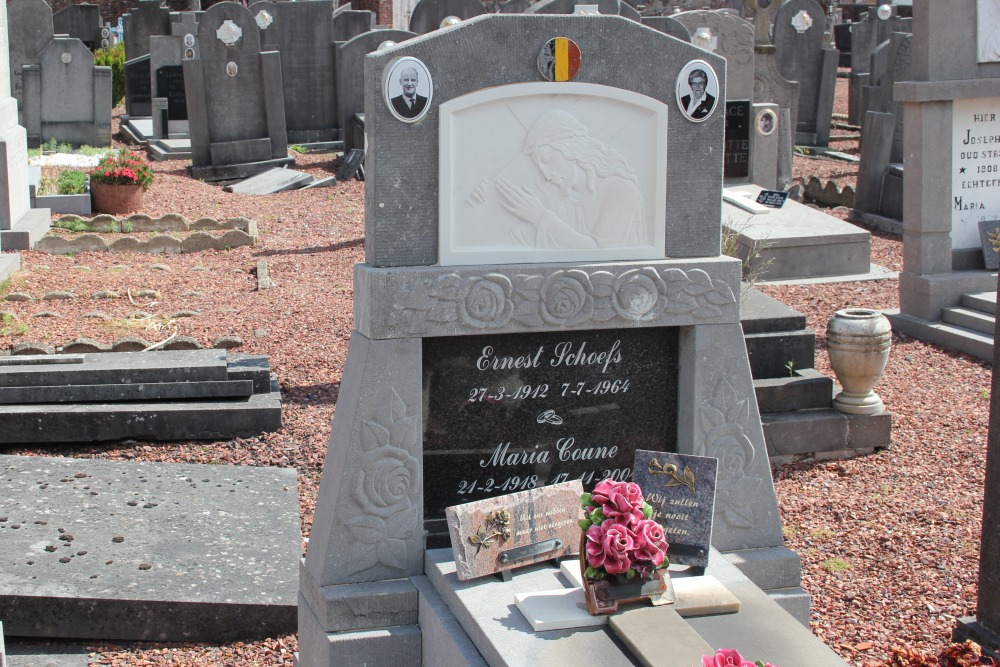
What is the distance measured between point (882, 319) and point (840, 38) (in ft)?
92.0

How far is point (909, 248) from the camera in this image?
350 inches

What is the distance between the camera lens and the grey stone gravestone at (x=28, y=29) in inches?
789

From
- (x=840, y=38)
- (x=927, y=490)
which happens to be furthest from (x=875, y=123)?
(x=840, y=38)

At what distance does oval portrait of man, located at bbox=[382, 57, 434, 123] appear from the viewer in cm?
348

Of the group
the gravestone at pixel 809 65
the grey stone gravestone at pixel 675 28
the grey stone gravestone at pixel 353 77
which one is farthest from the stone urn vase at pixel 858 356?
the gravestone at pixel 809 65

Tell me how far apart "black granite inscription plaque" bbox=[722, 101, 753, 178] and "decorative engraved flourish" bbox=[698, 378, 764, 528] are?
871 cm

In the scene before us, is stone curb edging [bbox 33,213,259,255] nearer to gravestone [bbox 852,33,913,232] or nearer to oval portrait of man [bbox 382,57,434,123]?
gravestone [bbox 852,33,913,232]

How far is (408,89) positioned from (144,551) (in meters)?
2.13

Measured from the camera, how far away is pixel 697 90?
3.82 meters

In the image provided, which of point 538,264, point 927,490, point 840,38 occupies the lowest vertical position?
point 927,490

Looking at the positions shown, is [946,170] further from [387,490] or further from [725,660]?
[725,660]

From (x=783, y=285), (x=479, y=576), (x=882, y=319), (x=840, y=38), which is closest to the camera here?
(x=479, y=576)

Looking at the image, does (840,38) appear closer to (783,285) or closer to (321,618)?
(783,285)

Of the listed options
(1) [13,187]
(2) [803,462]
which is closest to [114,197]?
(1) [13,187]
